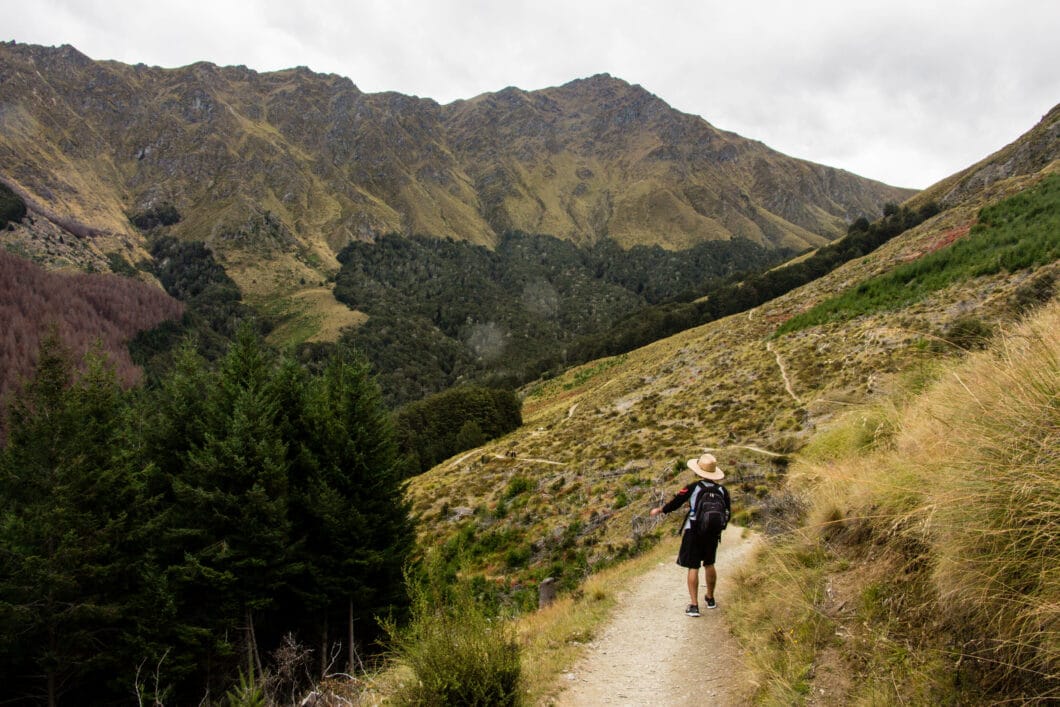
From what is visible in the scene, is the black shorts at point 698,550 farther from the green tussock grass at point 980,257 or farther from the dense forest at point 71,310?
the dense forest at point 71,310

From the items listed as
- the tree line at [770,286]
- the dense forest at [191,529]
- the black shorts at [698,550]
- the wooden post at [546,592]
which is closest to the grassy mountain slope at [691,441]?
the wooden post at [546,592]

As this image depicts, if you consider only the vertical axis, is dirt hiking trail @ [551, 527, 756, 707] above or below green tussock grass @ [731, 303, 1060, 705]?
below

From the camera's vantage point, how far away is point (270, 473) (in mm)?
17391

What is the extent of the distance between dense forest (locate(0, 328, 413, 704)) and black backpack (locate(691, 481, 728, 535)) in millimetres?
12873

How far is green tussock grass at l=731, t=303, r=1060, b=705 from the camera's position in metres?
3.32

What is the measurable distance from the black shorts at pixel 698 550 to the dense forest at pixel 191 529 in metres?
12.5

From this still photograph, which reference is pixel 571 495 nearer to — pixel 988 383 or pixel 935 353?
pixel 935 353

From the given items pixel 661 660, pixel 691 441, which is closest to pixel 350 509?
pixel 691 441

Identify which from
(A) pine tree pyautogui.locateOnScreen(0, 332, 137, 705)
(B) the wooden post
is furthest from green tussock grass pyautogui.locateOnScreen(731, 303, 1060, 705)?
(A) pine tree pyautogui.locateOnScreen(0, 332, 137, 705)

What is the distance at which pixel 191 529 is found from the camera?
651 inches

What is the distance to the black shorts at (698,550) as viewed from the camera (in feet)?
25.4

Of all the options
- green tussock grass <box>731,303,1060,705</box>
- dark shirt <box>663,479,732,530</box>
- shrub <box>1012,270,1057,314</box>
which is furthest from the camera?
shrub <box>1012,270,1057,314</box>

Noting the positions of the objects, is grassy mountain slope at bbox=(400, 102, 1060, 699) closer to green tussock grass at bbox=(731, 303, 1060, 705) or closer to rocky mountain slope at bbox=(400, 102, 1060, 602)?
rocky mountain slope at bbox=(400, 102, 1060, 602)

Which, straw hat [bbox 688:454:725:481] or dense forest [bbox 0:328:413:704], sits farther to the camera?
dense forest [bbox 0:328:413:704]
